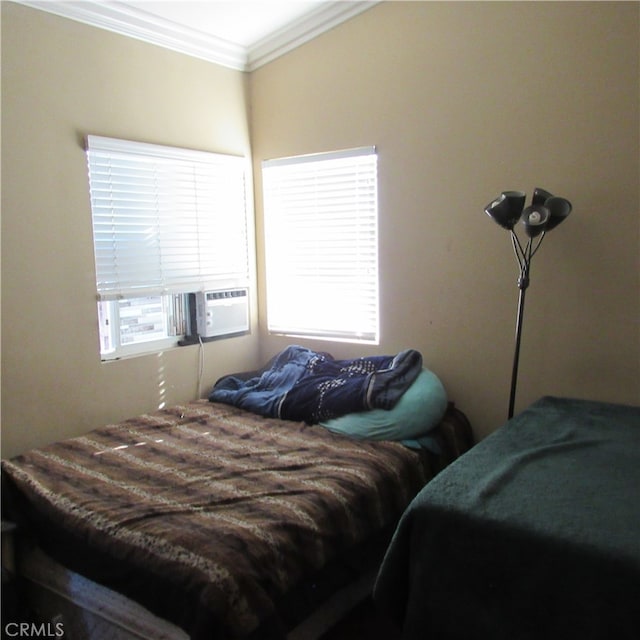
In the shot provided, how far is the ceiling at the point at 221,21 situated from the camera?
2771 millimetres

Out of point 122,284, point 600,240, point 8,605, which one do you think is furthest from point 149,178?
point 600,240

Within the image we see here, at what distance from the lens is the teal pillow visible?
262cm

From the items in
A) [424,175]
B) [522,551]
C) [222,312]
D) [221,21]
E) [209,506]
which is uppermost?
[221,21]

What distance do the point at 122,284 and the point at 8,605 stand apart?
150 centimetres

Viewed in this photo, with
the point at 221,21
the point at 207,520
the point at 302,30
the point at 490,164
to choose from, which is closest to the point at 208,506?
the point at 207,520

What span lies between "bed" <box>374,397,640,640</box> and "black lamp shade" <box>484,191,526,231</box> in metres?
1.02

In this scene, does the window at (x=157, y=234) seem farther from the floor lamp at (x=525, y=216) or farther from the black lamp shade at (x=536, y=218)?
the black lamp shade at (x=536, y=218)

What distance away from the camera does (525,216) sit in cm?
241

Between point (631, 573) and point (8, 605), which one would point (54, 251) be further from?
point (631, 573)

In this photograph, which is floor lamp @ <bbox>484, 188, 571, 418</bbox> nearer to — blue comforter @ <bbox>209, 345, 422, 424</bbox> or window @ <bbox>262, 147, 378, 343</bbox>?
blue comforter @ <bbox>209, 345, 422, 424</bbox>

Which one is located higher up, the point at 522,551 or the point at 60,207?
the point at 60,207

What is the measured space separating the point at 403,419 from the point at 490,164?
1.32 meters

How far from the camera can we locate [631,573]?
1298 millimetres

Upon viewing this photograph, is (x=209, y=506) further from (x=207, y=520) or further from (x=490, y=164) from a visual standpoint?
(x=490, y=164)
